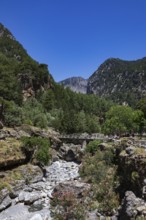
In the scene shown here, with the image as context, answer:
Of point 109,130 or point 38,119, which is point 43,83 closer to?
point 38,119

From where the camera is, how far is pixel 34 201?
130 ft

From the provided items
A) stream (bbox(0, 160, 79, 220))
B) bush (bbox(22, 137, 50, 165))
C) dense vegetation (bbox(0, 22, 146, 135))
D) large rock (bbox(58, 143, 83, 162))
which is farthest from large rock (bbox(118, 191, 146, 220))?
dense vegetation (bbox(0, 22, 146, 135))

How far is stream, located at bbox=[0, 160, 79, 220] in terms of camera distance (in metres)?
34.7

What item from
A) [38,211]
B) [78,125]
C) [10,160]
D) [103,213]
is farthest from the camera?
[78,125]

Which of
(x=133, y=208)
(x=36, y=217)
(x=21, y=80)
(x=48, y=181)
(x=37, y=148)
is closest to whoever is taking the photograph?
(x=133, y=208)

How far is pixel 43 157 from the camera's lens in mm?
62938

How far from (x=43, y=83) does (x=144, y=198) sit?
11853 centimetres

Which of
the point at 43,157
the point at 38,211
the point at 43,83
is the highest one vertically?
the point at 43,83

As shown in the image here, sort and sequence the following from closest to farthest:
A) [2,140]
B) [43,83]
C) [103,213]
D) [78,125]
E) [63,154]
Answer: [103,213]
[2,140]
[63,154]
[78,125]
[43,83]

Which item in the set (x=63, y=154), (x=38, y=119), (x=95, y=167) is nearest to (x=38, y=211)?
(x=95, y=167)

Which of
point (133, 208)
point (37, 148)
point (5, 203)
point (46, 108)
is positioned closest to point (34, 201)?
point (5, 203)

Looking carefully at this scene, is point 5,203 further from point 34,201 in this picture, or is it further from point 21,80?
point 21,80

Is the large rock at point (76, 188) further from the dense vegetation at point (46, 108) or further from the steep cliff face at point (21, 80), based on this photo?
the steep cliff face at point (21, 80)

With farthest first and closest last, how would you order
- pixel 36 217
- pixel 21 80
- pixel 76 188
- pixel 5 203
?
pixel 21 80, pixel 76 188, pixel 5 203, pixel 36 217
